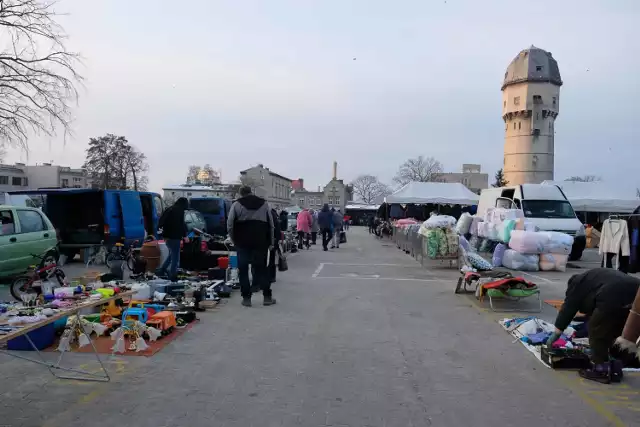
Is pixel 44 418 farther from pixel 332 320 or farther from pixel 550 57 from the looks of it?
pixel 550 57

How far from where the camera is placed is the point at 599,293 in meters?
5.00

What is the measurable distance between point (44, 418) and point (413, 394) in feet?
10.1

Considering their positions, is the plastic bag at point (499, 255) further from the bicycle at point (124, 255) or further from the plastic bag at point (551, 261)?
the bicycle at point (124, 255)

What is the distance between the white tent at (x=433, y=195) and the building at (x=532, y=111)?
48.8 metres

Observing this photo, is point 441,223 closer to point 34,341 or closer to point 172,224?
point 172,224

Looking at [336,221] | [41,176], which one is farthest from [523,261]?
[41,176]

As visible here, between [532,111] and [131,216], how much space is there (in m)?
68.4

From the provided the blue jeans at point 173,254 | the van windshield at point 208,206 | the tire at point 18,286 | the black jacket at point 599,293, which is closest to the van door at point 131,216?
the blue jeans at point 173,254

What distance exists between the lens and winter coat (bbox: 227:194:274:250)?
848 cm

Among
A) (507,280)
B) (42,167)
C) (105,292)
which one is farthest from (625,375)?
(42,167)

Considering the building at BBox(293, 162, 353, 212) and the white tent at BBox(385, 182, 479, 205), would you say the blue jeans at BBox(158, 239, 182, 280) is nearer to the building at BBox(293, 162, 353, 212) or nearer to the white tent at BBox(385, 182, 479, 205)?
the white tent at BBox(385, 182, 479, 205)

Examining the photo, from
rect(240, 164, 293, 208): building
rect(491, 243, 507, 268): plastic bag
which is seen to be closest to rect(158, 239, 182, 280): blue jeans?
rect(491, 243, 507, 268): plastic bag

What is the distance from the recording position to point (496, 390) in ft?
15.8

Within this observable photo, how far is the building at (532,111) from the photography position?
234ft
